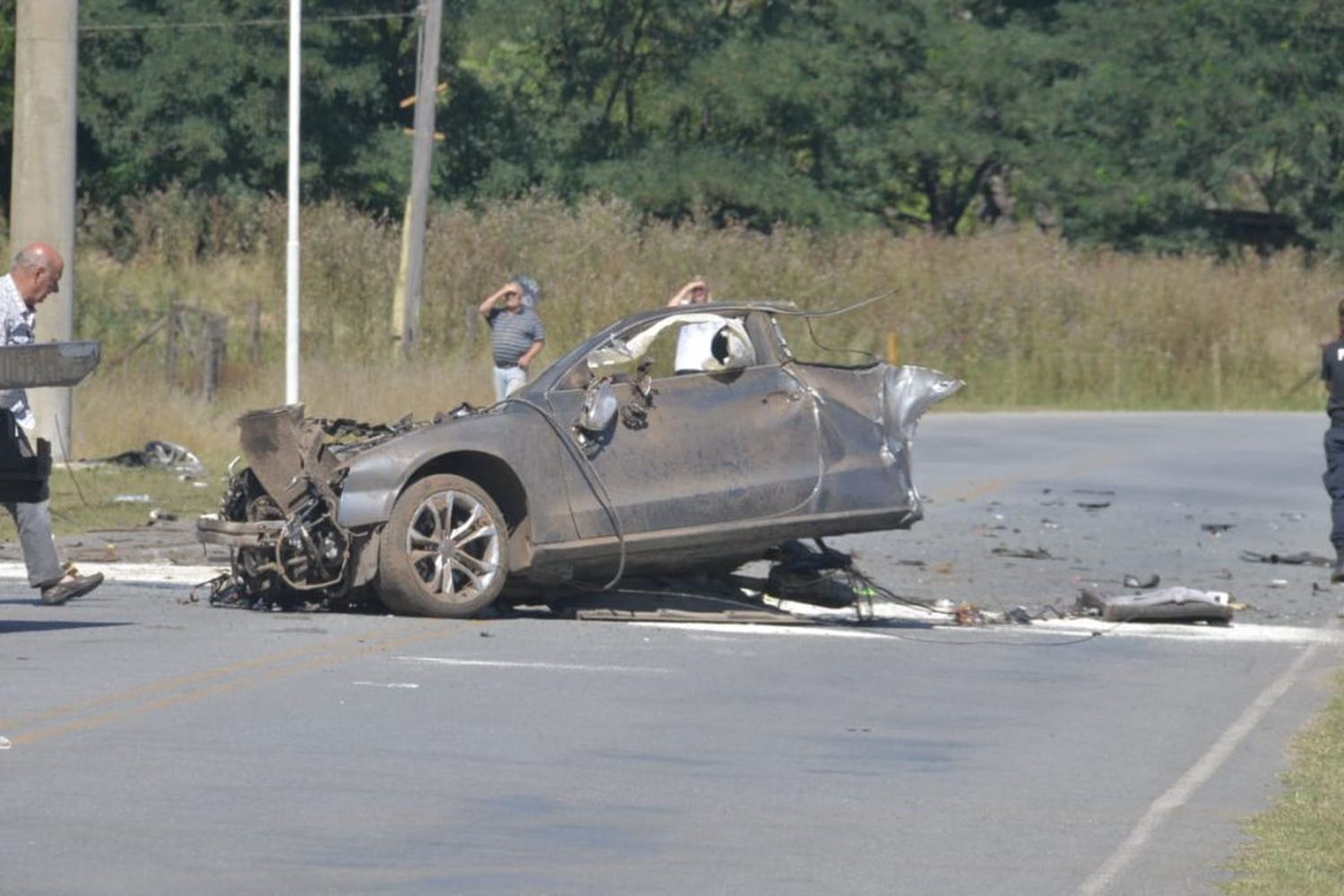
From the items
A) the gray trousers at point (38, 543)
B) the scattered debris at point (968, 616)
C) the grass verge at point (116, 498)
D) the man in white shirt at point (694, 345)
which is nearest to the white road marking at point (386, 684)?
the gray trousers at point (38, 543)

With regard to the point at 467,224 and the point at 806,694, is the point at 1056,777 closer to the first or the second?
the point at 806,694

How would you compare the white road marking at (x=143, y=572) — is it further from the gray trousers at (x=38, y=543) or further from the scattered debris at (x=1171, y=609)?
the scattered debris at (x=1171, y=609)

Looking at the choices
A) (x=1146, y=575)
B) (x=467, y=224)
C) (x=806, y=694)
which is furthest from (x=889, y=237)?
(x=806, y=694)

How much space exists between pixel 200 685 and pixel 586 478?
3.24m

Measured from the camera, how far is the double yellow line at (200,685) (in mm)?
9984

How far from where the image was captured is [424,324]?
39.4 meters

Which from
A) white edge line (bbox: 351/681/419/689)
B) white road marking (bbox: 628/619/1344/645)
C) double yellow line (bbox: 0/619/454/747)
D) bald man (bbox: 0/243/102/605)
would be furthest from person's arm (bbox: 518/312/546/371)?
white edge line (bbox: 351/681/419/689)

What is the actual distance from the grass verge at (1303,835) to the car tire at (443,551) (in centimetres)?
474

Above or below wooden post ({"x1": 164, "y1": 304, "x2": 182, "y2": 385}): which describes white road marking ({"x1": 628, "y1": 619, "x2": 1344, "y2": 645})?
below

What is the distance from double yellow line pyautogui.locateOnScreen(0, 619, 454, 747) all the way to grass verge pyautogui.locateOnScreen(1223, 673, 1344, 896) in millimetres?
4336

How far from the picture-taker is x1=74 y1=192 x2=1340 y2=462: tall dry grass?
130ft

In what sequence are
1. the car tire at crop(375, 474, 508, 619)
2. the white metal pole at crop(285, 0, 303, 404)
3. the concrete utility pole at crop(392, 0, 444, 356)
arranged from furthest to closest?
the concrete utility pole at crop(392, 0, 444, 356), the white metal pole at crop(285, 0, 303, 404), the car tire at crop(375, 474, 508, 619)

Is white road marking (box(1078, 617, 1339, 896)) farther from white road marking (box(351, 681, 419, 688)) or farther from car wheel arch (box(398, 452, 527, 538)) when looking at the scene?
car wheel arch (box(398, 452, 527, 538))

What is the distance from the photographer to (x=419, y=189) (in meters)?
36.3
